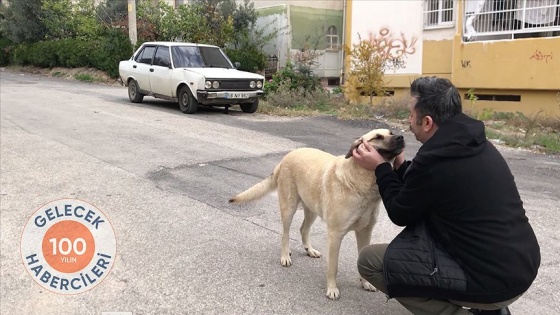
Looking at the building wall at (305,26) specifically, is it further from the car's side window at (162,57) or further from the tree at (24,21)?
the tree at (24,21)

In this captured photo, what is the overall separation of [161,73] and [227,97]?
212 centimetres

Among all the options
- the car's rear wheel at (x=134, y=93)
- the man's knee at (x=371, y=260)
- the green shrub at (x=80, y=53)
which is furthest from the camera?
the green shrub at (x=80, y=53)

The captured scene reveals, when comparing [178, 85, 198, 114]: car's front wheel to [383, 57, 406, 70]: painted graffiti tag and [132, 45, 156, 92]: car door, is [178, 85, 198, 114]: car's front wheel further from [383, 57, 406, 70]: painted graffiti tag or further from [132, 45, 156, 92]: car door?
[383, 57, 406, 70]: painted graffiti tag

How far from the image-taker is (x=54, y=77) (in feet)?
81.6

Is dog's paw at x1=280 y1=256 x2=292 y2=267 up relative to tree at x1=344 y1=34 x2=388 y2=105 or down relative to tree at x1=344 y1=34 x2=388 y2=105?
down

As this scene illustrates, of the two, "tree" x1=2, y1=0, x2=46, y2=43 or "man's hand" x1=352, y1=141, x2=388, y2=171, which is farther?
"tree" x1=2, y1=0, x2=46, y2=43

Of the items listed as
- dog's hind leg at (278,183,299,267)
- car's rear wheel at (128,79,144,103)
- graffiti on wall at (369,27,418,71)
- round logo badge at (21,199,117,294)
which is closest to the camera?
round logo badge at (21,199,117,294)

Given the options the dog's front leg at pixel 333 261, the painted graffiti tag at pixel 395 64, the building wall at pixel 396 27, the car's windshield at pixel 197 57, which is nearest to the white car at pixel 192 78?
the car's windshield at pixel 197 57

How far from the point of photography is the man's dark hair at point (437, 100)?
2.67 meters

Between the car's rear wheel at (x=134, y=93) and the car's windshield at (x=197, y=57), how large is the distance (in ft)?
6.39

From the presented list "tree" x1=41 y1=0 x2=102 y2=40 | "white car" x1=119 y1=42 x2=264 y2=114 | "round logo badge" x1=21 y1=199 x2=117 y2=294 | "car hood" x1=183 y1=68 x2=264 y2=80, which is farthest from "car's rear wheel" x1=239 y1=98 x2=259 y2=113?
"tree" x1=41 y1=0 x2=102 y2=40

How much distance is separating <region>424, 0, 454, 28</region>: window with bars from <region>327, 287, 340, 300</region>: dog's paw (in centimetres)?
1287

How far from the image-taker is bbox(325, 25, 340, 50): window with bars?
22.6m

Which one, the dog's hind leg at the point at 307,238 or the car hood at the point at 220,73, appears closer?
the dog's hind leg at the point at 307,238
